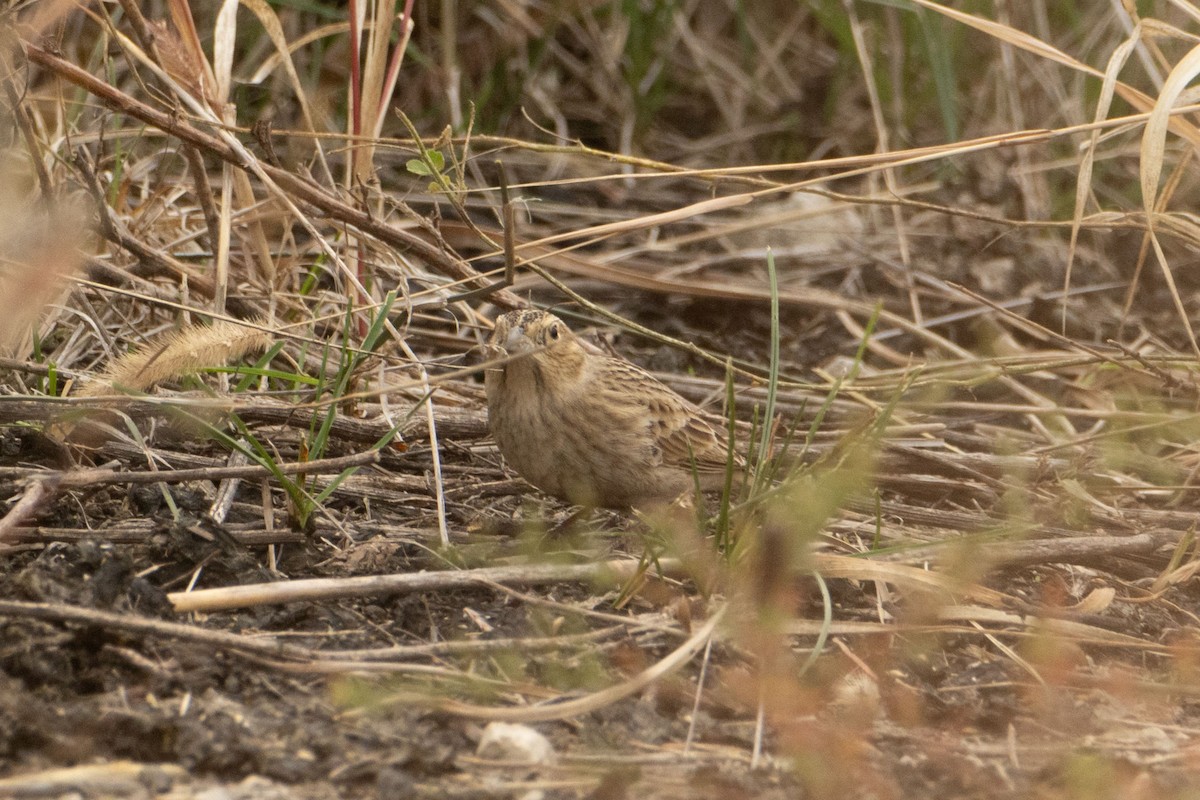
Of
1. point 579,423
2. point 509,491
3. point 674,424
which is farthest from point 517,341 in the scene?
point 674,424

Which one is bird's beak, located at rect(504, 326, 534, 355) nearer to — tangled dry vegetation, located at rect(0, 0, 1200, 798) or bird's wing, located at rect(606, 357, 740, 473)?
tangled dry vegetation, located at rect(0, 0, 1200, 798)

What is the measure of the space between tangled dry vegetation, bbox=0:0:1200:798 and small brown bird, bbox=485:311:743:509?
6.5 inches

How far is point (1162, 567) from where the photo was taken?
12.6 feet

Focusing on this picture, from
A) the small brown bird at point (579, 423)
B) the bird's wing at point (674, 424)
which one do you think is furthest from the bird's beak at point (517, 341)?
the bird's wing at point (674, 424)

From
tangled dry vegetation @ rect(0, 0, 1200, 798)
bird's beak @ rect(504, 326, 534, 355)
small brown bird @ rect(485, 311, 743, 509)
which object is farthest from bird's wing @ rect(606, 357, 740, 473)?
bird's beak @ rect(504, 326, 534, 355)

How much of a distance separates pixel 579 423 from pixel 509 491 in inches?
14.5

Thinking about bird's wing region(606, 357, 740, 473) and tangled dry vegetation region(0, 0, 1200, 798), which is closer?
tangled dry vegetation region(0, 0, 1200, 798)

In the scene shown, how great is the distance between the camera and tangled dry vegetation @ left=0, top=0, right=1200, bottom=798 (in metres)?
2.62

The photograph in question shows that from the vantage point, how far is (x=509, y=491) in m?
4.25

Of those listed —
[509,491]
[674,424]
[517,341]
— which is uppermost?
[517,341]

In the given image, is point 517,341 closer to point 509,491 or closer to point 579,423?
point 579,423

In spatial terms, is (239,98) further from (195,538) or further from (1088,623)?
(1088,623)

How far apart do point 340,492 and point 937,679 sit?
1717 millimetres

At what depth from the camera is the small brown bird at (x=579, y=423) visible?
396 cm
